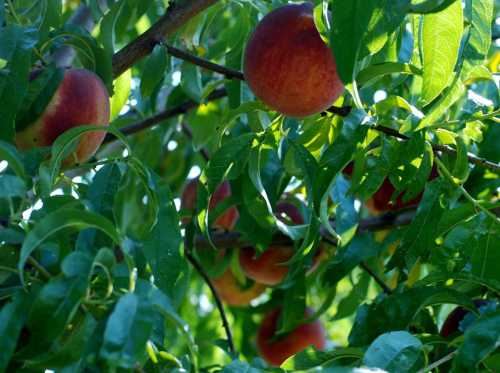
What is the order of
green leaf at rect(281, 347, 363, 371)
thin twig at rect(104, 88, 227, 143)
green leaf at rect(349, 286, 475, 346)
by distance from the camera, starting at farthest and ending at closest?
thin twig at rect(104, 88, 227, 143), green leaf at rect(349, 286, 475, 346), green leaf at rect(281, 347, 363, 371)

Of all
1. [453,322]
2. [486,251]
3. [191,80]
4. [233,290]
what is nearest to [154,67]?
[191,80]

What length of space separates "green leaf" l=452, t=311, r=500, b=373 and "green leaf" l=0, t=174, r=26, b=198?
584 mm

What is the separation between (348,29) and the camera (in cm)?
114

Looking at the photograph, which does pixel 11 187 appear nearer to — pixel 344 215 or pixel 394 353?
pixel 394 353

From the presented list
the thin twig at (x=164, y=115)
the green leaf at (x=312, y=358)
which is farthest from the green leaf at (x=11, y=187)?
the thin twig at (x=164, y=115)

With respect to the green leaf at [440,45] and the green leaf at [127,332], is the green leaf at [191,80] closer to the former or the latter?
the green leaf at [440,45]

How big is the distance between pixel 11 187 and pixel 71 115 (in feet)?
1.25

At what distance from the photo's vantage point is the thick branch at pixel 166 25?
163cm

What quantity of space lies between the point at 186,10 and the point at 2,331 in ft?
2.36

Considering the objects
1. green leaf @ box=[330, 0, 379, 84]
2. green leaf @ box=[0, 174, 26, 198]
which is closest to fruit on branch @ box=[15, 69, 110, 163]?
green leaf @ box=[0, 174, 26, 198]

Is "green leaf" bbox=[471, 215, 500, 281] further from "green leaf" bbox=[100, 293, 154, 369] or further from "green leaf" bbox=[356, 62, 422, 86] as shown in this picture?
"green leaf" bbox=[100, 293, 154, 369]

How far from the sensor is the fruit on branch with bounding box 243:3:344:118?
4.97 feet

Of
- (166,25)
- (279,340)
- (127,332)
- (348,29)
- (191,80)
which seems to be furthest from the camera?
(279,340)

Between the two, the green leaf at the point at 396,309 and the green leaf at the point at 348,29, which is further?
the green leaf at the point at 396,309
